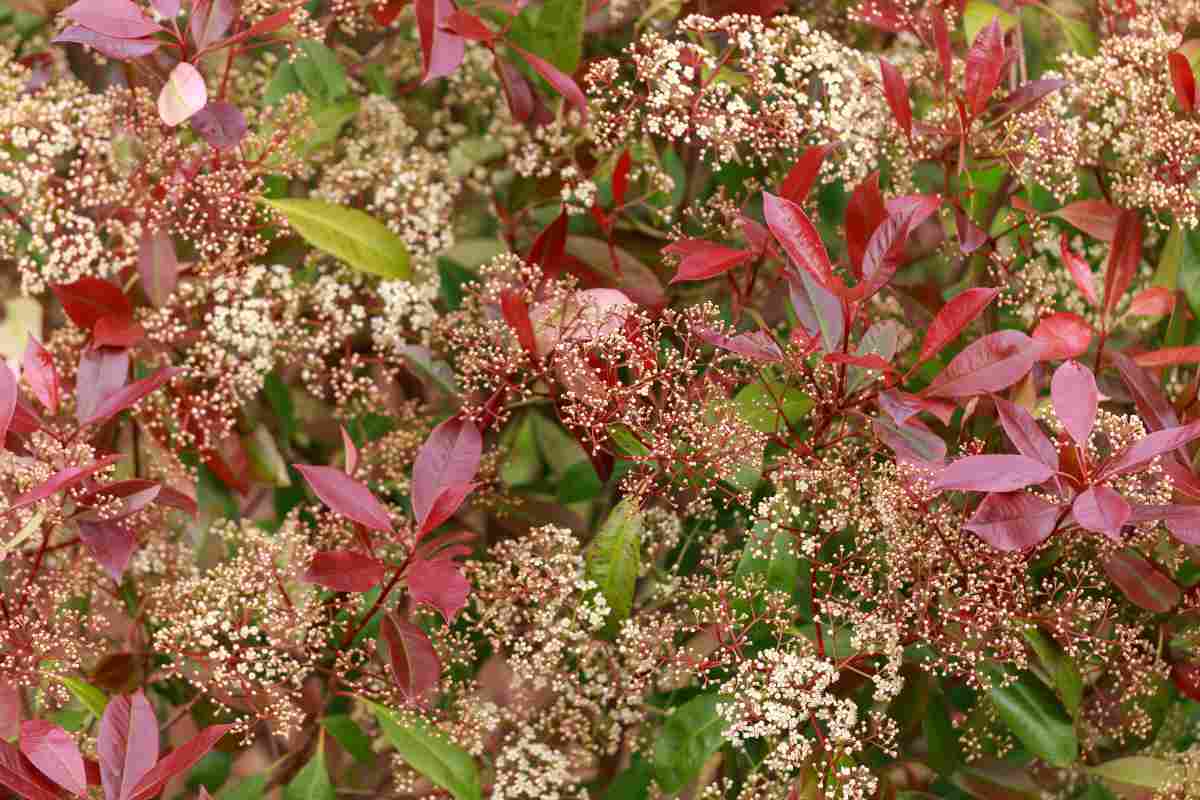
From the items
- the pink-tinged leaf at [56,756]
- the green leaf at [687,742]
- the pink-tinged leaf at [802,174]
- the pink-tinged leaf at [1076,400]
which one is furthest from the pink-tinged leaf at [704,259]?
the pink-tinged leaf at [56,756]

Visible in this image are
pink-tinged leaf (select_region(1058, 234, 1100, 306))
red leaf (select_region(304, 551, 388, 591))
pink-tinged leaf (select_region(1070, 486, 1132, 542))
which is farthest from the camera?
pink-tinged leaf (select_region(1058, 234, 1100, 306))

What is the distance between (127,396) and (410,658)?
0.33 metres

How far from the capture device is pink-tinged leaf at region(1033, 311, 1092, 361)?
106 centimetres

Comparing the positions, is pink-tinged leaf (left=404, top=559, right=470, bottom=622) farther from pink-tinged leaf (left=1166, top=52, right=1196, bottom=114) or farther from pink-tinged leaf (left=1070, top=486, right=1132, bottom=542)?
pink-tinged leaf (left=1166, top=52, right=1196, bottom=114)

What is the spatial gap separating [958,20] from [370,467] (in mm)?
739

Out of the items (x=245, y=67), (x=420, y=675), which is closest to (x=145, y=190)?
(x=245, y=67)

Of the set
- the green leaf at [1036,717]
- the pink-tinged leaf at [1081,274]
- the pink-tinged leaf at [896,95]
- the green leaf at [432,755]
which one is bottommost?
the green leaf at [432,755]

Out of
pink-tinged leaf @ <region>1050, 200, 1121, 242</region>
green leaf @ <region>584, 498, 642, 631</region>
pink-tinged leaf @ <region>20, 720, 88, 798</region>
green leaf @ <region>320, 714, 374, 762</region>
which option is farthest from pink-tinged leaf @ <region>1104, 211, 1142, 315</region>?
pink-tinged leaf @ <region>20, 720, 88, 798</region>

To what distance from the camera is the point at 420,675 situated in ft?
3.45

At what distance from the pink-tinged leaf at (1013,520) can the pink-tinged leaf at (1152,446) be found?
0.18 ft

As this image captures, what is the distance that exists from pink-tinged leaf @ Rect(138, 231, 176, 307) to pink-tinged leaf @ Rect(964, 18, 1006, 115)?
2.42 ft

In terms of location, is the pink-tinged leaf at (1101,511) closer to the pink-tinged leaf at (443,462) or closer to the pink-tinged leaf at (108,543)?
the pink-tinged leaf at (443,462)

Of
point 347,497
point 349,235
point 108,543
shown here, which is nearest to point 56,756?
point 108,543

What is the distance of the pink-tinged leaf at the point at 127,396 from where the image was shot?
1.08 m
